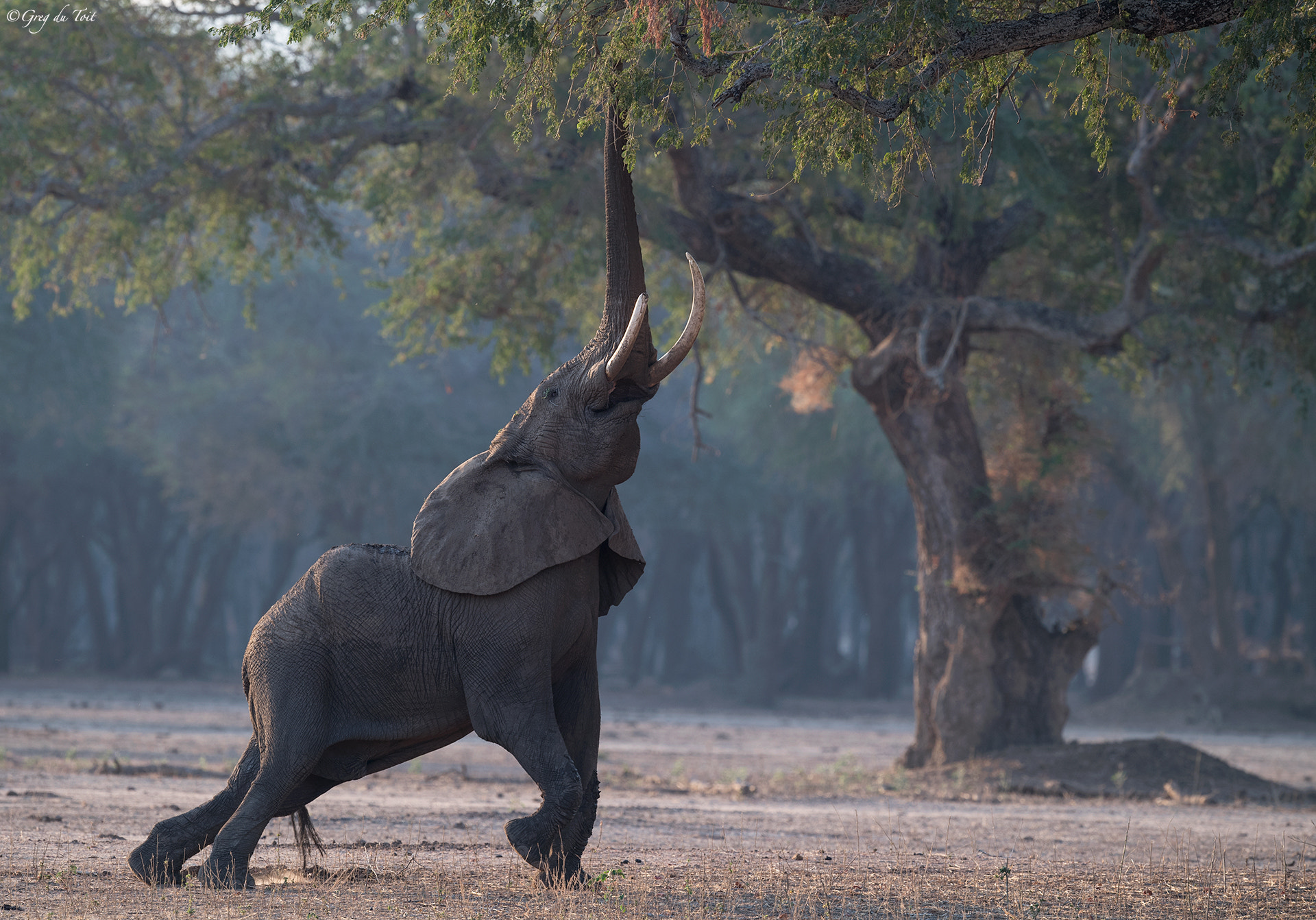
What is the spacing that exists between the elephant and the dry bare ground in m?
0.47

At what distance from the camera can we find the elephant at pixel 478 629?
7219 millimetres

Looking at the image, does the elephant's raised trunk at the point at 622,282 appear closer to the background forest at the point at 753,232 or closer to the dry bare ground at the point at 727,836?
the background forest at the point at 753,232

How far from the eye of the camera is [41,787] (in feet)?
41.8

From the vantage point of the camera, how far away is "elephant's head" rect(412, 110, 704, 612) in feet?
24.0

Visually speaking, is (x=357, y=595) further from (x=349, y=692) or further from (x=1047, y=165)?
(x=1047, y=165)

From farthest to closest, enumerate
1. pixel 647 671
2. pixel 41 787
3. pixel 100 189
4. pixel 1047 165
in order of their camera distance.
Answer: pixel 647 671
pixel 100 189
pixel 1047 165
pixel 41 787

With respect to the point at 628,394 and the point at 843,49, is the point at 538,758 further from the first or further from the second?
the point at 843,49

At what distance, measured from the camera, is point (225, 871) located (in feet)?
23.8

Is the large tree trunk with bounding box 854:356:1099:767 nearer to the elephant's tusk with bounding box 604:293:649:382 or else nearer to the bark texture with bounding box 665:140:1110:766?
the bark texture with bounding box 665:140:1110:766

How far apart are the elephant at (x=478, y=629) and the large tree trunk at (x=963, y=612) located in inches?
370

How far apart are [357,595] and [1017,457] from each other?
36.5 feet

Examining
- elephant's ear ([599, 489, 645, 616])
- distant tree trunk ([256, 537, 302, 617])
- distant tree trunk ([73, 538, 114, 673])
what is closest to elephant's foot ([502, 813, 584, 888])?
elephant's ear ([599, 489, 645, 616])

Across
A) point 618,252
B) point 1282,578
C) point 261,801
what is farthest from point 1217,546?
point 261,801

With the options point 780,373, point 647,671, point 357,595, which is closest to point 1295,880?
point 357,595
